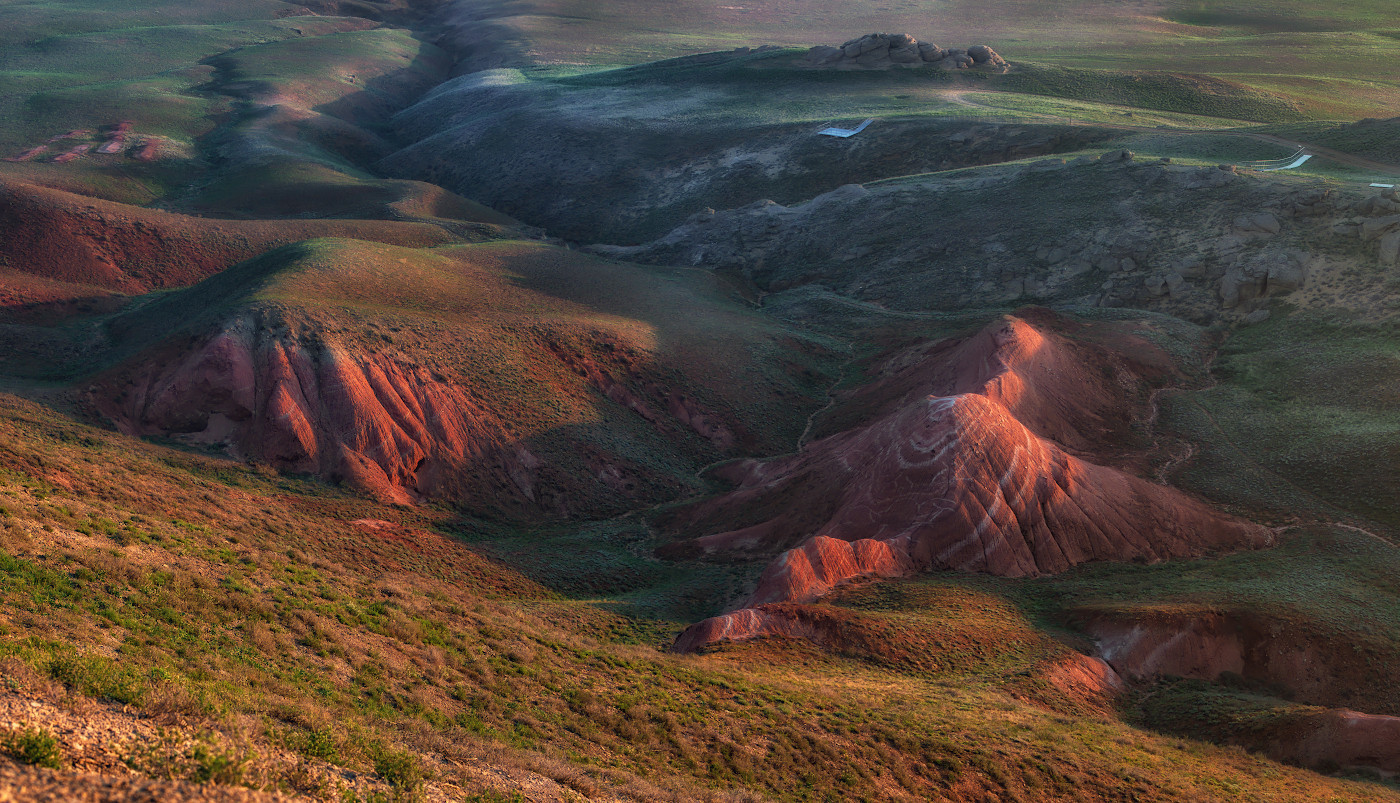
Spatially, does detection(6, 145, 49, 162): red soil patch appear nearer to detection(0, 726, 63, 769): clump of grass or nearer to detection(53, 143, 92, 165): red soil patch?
detection(53, 143, 92, 165): red soil patch

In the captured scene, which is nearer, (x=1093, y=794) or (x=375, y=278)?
(x=1093, y=794)

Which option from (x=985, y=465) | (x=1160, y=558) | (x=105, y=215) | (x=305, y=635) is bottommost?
(x=1160, y=558)

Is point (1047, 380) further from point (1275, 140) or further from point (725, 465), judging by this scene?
point (1275, 140)

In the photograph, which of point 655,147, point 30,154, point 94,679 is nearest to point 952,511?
point 94,679

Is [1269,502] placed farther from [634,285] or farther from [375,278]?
[375,278]

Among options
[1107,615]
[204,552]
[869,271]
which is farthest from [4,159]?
[1107,615]

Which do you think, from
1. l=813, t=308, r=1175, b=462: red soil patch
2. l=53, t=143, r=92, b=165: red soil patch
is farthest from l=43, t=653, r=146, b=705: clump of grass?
l=53, t=143, r=92, b=165: red soil patch
